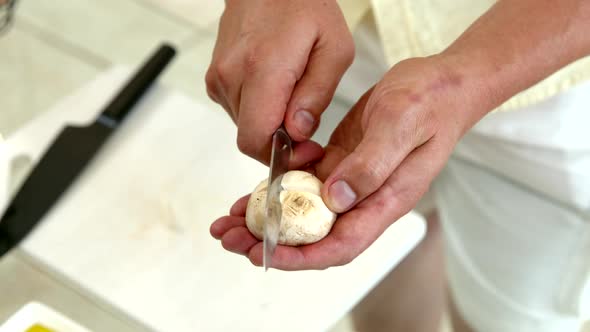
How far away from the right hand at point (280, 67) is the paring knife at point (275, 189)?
0.01 metres

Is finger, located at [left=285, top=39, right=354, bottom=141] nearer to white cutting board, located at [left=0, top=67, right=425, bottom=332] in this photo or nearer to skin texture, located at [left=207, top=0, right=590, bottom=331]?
skin texture, located at [left=207, top=0, right=590, bottom=331]

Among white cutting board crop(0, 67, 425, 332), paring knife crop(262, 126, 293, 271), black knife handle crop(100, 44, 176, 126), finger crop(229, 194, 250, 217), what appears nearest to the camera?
paring knife crop(262, 126, 293, 271)

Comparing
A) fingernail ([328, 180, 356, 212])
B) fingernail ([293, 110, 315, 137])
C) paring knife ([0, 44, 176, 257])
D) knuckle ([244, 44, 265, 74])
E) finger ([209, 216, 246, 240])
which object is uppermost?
knuckle ([244, 44, 265, 74])

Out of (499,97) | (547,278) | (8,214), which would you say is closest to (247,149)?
(499,97)

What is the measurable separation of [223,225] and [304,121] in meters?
0.11

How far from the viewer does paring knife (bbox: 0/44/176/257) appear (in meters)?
0.86

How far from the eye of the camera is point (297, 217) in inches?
24.1

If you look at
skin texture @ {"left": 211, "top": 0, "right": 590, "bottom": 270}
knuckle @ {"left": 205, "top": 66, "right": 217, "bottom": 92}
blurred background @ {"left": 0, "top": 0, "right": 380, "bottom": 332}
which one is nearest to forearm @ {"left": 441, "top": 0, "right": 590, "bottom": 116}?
skin texture @ {"left": 211, "top": 0, "right": 590, "bottom": 270}

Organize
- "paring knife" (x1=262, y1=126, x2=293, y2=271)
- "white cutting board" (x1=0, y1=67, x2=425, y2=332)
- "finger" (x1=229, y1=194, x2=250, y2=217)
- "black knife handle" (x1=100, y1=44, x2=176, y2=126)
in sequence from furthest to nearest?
"black knife handle" (x1=100, y1=44, x2=176, y2=126) < "white cutting board" (x1=0, y1=67, x2=425, y2=332) < "finger" (x1=229, y1=194, x2=250, y2=217) < "paring knife" (x1=262, y1=126, x2=293, y2=271)

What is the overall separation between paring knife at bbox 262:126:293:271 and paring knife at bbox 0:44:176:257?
1.17 ft

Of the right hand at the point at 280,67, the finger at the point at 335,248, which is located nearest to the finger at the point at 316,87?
the right hand at the point at 280,67

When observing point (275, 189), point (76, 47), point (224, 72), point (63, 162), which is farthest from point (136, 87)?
point (275, 189)

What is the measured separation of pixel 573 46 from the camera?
66cm

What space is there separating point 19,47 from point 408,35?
652 millimetres
